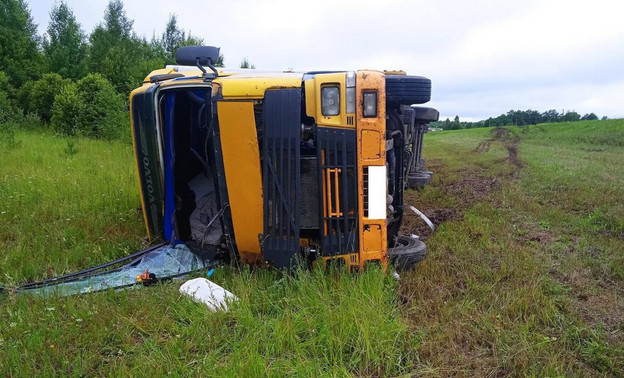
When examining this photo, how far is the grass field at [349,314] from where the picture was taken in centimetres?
212

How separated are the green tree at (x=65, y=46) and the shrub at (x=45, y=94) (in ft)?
29.0

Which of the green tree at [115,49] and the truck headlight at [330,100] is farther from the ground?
the green tree at [115,49]

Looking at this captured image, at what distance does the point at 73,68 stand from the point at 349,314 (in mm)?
30225

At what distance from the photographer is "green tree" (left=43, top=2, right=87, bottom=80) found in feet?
88.2

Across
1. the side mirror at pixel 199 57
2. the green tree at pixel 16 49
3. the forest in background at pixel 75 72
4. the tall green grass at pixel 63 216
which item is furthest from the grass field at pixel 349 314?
the green tree at pixel 16 49

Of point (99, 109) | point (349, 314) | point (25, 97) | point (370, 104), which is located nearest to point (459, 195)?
point (370, 104)

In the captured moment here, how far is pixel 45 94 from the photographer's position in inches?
713

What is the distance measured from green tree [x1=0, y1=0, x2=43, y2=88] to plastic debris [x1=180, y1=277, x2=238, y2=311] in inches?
946

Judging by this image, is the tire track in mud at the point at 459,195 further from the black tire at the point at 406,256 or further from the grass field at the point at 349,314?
the black tire at the point at 406,256

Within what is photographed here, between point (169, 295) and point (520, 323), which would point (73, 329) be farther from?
point (520, 323)

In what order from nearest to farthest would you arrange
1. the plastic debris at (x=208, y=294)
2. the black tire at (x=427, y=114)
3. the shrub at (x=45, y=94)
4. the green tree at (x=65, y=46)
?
the plastic debris at (x=208, y=294) < the black tire at (x=427, y=114) < the shrub at (x=45, y=94) < the green tree at (x=65, y=46)

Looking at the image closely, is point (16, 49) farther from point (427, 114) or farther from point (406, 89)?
point (406, 89)

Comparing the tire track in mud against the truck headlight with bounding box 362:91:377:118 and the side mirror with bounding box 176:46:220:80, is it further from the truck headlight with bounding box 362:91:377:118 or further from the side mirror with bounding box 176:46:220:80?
the side mirror with bounding box 176:46:220:80

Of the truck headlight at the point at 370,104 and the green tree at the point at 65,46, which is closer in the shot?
the truck headlight at the point at 370,104
